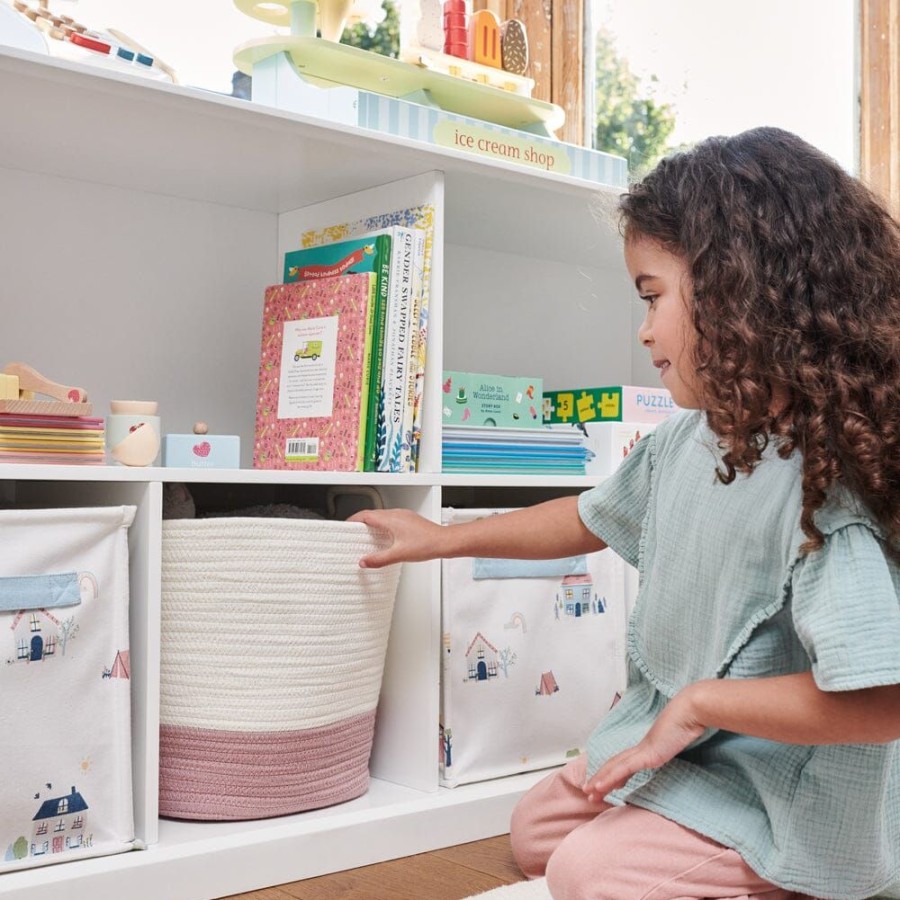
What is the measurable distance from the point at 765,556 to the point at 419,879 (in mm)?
498

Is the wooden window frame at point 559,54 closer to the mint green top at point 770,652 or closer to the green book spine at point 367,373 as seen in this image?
the green book spine at point 367,373

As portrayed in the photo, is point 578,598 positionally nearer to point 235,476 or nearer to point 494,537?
point 494,537

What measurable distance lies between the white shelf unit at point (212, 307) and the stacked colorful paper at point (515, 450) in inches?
1.3

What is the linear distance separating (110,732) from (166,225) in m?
0.72

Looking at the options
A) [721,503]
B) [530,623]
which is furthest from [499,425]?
[721,503]

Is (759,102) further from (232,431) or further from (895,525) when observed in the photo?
(895,525)

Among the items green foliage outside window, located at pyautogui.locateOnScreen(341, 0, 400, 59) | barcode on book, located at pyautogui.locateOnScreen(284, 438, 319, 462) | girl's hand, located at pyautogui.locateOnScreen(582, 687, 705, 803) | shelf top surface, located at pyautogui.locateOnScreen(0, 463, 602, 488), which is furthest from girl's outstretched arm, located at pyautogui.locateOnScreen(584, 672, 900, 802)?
green foliage outside window, located at pyautogui.locateOnScreen(341, 0, 400, 59)

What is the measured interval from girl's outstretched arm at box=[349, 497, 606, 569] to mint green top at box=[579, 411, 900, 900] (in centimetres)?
13

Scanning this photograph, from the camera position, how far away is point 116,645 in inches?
44.0

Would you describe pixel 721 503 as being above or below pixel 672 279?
below

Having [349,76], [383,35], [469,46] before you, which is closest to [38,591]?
[349,76]

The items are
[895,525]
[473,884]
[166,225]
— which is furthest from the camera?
[166,225]

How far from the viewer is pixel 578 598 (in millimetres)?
1496

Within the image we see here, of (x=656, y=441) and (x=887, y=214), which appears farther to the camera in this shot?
(x=656, y=441)
